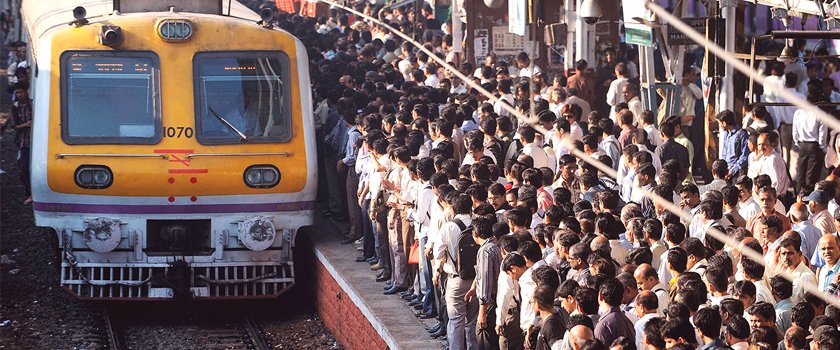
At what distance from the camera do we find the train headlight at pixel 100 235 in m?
12.6

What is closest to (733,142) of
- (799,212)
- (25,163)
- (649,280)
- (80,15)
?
(799,212)

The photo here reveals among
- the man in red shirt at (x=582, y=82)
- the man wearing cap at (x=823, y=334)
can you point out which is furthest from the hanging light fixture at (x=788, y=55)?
the man in red shirt at (x=582, y=82)

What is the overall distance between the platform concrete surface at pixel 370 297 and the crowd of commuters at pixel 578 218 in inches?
5.0

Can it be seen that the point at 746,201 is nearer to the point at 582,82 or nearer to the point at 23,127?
the point at 582,82

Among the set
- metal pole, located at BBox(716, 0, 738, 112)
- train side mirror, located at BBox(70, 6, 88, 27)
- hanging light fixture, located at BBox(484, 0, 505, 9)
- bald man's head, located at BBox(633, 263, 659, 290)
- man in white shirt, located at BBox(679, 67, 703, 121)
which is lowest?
bald man's head, located at BBox(633, 263, 659, 290)

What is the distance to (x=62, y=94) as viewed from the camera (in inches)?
497

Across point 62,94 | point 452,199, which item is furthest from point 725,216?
point 62,94

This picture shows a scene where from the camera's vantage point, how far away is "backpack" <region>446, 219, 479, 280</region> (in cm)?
979

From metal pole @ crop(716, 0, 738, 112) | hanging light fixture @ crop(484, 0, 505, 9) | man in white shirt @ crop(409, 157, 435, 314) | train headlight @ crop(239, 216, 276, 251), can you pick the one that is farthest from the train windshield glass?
hanging light fixture @ crop(484, 0, 505, 9)

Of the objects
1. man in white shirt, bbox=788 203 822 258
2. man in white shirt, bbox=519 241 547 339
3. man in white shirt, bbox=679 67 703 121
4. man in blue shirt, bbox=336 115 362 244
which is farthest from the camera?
man in white shirt, bbox=679 67 703 121

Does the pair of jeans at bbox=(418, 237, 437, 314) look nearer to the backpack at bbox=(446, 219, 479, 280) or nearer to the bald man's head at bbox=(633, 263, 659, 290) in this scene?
the backpack at bbox=(446, 219, 479, 280)

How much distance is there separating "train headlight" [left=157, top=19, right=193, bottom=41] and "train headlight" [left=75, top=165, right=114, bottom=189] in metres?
1.21

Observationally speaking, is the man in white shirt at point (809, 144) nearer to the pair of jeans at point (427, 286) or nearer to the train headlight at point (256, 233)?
the pair of jeans at point (427, 286)

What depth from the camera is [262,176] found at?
12930 mm
